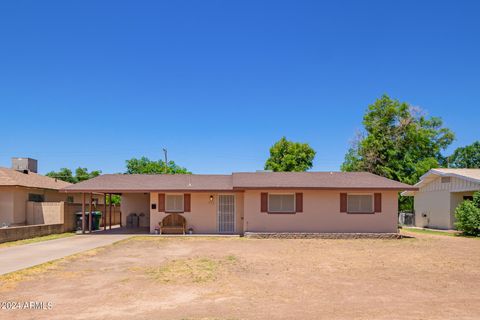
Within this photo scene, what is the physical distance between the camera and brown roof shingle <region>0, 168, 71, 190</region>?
21109 millimetres

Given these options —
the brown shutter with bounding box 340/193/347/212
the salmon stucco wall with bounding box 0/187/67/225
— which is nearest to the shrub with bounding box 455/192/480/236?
the brown shutter with bounding box 340/193/347/212

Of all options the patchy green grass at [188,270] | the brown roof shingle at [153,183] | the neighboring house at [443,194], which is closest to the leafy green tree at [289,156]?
the neighboring house at [443,194]

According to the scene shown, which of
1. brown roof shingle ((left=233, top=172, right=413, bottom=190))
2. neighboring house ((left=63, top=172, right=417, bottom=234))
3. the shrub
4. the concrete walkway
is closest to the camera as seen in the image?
the concrete walkway

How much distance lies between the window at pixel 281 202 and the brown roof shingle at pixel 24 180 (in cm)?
1260

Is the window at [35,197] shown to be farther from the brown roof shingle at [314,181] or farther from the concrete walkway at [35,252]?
the brown roof shingle at [314,181]

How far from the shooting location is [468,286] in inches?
338

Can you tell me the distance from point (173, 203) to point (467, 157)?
57.1m

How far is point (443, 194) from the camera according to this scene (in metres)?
27.0

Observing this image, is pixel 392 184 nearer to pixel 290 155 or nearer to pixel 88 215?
pixel 88 215

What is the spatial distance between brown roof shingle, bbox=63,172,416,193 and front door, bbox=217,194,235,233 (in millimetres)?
723

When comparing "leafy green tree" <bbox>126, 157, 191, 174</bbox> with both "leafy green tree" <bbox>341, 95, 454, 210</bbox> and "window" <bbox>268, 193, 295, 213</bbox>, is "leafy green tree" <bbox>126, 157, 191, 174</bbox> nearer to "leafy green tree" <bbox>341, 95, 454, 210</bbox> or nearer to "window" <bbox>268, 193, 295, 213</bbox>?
"leafy green tree" <bbox>341, 95, 454, 210</bbox>

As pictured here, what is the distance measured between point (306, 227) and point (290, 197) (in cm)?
167

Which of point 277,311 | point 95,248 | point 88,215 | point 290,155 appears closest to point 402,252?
point 277,311

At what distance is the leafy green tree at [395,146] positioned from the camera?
39719 millimetres
